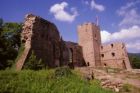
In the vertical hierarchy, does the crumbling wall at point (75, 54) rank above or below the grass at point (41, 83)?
above

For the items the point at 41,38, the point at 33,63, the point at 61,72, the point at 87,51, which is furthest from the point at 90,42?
the point at 61,72

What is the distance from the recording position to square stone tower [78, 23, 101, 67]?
4666 centimetres

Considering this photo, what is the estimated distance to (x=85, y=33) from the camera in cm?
4781

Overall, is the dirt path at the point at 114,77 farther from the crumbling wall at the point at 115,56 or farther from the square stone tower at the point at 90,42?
the square stone tower at the point at 90,42

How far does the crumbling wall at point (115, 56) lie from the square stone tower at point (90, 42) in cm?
108

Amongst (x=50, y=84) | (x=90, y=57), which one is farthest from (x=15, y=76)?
(x=90, y=57)

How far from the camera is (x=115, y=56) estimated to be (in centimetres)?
4675

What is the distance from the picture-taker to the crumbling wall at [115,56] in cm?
4600

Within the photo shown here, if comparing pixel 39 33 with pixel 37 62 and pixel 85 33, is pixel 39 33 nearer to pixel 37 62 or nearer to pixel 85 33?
pixel 37 62

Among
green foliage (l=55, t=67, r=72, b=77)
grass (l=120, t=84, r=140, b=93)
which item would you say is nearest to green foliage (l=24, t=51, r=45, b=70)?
green foliage (l=55, t=67, r=72, b=77)

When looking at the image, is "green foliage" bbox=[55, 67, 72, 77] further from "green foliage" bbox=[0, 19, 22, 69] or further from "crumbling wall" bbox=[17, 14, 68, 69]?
"green foliage" bbox=[0, 19, 22, 69]

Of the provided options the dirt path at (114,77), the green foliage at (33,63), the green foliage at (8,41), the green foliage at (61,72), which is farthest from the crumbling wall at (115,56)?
the green foliage at (61,72)

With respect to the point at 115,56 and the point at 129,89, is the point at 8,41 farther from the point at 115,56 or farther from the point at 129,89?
the point at 115,56

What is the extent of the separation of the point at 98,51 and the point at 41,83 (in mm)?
33378
